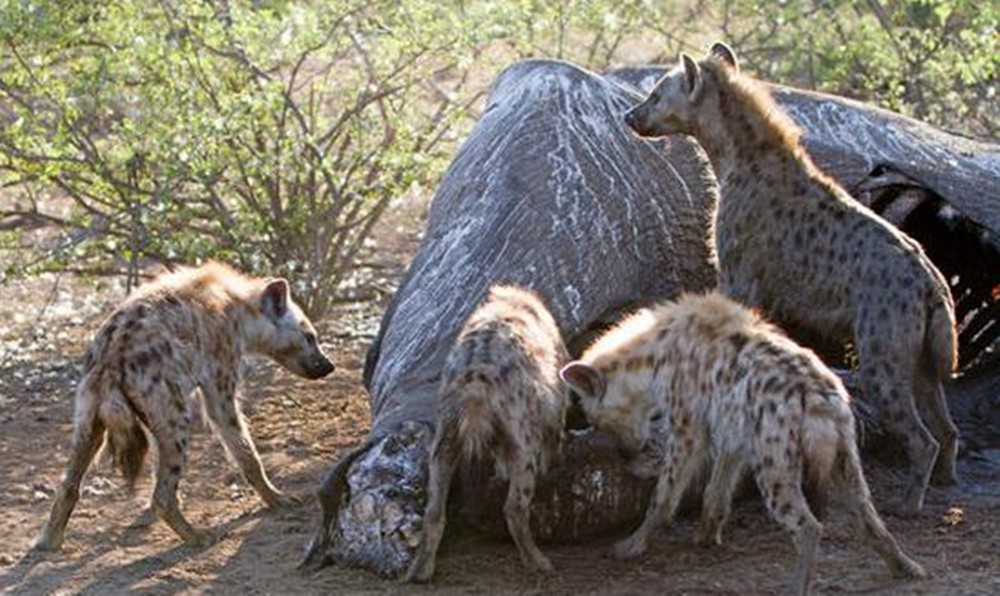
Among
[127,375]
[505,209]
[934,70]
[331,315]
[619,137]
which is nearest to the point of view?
[127,375]

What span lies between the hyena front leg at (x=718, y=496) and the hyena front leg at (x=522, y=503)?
0.56 metres

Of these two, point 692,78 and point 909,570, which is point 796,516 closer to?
point 909,570

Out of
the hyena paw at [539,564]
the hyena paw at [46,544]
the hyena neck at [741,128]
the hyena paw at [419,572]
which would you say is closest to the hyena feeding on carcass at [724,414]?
the hyena paw at [539,564]

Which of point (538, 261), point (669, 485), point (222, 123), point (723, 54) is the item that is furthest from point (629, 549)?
point (222, 123)

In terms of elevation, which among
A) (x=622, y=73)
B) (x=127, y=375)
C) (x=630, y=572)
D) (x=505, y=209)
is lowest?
(x=630, y=572)

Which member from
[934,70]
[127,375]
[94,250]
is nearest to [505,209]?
[127,375]

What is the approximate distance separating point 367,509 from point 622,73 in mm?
2904

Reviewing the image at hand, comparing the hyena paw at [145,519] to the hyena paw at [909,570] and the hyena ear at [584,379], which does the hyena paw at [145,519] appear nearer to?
the hyena ear at [584,379]

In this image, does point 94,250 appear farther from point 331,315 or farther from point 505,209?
point 505,209

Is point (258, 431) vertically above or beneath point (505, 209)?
beneath

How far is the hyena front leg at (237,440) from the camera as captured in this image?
250 inches

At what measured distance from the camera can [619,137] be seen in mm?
7090

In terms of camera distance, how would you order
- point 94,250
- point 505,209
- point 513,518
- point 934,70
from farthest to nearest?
point 934,70, point 94,250, point 505,209, point 513,518

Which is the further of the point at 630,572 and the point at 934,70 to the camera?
the point at 934,70
